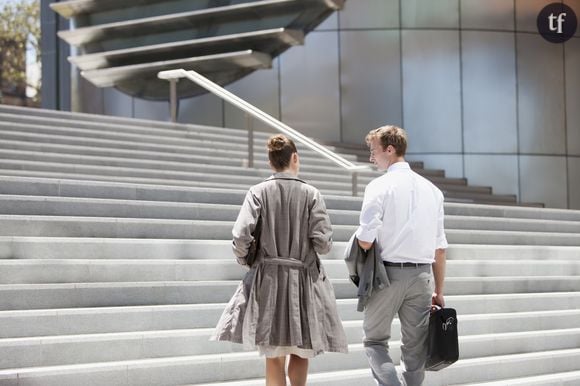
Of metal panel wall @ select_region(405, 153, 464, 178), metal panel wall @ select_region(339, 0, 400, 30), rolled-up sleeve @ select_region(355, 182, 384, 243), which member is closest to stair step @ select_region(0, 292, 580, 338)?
rolled-up sleeve @ select_region(355, 182, 384, 243)

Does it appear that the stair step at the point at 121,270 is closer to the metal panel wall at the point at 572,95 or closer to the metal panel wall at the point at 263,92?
the metal panel wall at the point at 263,92

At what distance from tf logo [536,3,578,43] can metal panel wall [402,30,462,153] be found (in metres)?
1.93

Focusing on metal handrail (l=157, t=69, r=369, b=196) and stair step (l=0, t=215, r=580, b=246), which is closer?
stair step (l=0, t=215, r=580, b=246)

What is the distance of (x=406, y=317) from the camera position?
5297mm

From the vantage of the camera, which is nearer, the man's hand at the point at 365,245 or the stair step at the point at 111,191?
the man's hand at the point at 365,245

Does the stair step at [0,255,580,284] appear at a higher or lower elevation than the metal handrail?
lower

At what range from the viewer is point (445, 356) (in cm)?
517

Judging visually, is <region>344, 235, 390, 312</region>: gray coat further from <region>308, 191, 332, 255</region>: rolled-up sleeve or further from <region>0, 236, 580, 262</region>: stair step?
<region>0, 236, 580, 262</region>: stair step

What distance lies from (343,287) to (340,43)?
34.2 ft

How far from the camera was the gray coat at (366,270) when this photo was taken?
17.0ft

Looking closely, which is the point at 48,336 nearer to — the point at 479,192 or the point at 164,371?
the point at 164,371

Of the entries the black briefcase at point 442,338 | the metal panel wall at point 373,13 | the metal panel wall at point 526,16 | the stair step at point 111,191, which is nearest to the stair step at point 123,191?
the stair step at point 111,191

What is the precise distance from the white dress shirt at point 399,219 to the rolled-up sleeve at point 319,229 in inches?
6.8

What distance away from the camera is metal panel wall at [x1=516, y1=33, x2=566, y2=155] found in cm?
1809
